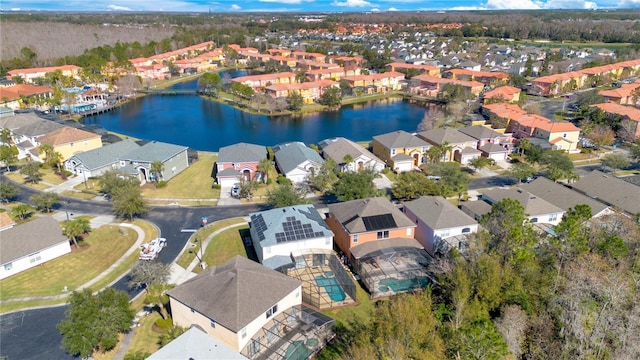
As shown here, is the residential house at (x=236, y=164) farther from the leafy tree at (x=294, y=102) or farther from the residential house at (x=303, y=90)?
the residential house at (x=303, y=90)

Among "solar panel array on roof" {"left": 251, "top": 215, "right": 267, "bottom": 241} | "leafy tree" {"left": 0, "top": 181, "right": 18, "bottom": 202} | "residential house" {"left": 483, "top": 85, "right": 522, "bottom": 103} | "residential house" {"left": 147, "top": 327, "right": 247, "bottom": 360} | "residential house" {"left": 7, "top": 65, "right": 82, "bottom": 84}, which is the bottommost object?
"leafy tree" {"left": 0, "top": 181, "right": 18, "bottom": 202}

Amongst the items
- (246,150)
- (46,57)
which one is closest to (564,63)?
(246,150)

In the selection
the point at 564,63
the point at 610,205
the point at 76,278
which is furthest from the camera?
the point at 564,63

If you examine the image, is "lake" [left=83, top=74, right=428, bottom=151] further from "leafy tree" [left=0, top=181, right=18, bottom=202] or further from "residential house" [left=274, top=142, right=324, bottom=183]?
"leafy tree" [left=0, top=181, right=18, bottom=202]

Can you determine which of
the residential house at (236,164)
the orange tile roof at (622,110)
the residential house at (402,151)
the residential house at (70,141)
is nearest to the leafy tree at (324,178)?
the residential house at (236,164)

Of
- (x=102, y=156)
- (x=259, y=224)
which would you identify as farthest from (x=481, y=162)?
(x=102, y=156)

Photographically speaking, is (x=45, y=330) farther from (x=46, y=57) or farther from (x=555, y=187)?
(x=46, y=57)

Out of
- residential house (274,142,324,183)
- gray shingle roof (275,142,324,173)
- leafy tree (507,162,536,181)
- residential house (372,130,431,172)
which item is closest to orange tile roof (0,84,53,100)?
gray shingle roof (275,142,324,173)
